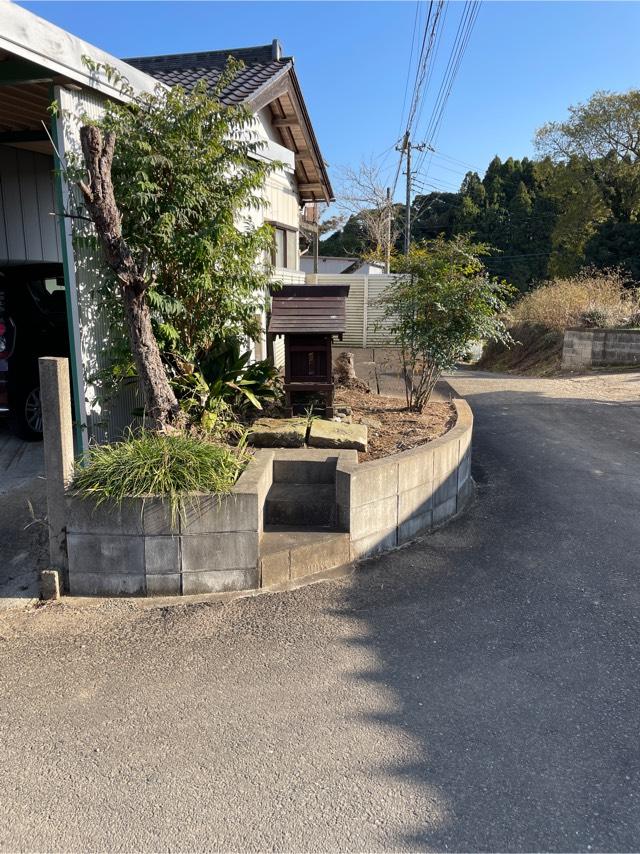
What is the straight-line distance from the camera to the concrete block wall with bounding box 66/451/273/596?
148 inches

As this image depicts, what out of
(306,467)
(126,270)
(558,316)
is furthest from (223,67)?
(558,316)

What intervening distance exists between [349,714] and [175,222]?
11.9 ft

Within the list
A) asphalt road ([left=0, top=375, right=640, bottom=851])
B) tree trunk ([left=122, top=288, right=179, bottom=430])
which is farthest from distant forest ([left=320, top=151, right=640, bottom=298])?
asphalt road ([left=0, top=375, right=640, bottom=851])

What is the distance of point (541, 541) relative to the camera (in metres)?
4.80

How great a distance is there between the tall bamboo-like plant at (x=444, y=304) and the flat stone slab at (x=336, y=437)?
1.59 metres

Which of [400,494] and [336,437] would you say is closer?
[400,494]

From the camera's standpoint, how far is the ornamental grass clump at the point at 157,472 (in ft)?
12.3

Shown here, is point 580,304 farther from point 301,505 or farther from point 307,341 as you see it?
point 301,505

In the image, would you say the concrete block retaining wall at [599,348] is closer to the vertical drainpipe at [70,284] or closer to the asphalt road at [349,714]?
the asphalt road at [349,714]

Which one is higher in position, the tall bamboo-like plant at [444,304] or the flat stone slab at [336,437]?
the tall bamboo-like plant at [444,304]

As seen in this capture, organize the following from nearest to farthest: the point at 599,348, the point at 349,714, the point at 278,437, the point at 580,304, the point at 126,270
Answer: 1. the point at 349,714
2. the point at 126,270
3. the point at 278,437
4. the point at 599,348
5. the point at 580,304

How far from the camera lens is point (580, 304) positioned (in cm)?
1692

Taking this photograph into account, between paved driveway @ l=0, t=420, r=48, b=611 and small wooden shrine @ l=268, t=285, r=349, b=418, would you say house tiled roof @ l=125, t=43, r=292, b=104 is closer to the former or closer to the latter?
small wooden shrine @ l=268, t=285, r=349, b=418

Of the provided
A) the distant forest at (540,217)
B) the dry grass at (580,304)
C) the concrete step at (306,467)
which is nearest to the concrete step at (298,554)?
the concrete step at (306,467)
